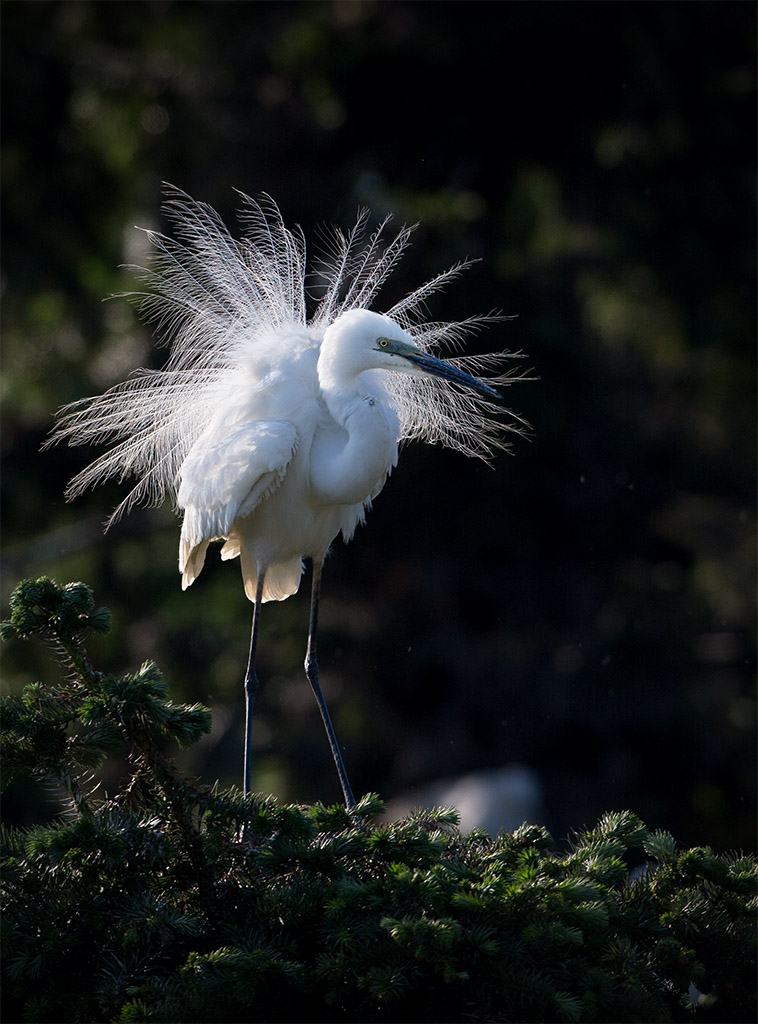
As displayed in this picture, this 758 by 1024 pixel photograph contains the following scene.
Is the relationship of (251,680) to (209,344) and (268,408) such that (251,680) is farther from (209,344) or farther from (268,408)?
(209,344)

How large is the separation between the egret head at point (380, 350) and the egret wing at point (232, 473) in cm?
22

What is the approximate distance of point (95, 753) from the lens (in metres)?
1.99

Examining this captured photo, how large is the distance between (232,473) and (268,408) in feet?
0.64

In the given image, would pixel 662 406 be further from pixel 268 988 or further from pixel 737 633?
pixel 268 988

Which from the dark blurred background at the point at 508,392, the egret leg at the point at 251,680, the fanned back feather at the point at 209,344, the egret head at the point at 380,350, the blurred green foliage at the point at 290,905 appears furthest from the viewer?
the dark blurred background at the point at 508,392

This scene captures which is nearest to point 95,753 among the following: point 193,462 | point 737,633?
point 193,462

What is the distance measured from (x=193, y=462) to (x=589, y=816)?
4.97 metres

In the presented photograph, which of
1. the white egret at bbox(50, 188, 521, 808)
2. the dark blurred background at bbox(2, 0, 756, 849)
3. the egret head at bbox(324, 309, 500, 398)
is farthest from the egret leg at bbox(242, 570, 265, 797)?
the dark blurred background at bbox(2, 0, 756, 849)

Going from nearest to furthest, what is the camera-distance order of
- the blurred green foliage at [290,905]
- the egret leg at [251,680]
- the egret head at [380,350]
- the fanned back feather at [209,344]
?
→ 1. the blurred green foliage at [290,905]
2. the egret head at [380,350]
3. the egret leg at [251,680]
4. the fanned back feather at [209,344]

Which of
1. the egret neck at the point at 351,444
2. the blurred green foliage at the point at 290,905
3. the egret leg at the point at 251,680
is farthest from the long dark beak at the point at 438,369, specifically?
the blurred green foliage at the point at 290,905

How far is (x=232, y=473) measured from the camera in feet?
8.57

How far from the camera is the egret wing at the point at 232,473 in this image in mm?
2590

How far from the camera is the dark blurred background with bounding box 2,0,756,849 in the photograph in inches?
259

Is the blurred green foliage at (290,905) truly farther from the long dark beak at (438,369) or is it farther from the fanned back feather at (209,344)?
the fanned back feather at (209,344)
